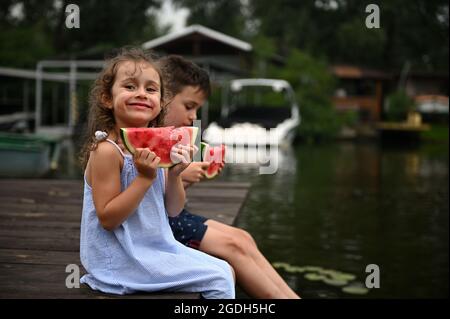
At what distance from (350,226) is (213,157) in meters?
4.38

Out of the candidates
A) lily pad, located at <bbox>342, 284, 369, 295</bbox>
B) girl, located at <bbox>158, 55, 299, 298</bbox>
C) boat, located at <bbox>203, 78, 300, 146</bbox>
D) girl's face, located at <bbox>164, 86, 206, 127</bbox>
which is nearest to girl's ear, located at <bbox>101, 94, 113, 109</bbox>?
girl, located at <bbox>158, 55, 299, 298</bbox>

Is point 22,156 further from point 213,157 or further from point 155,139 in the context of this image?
point 155,139

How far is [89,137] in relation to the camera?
95.9 inches

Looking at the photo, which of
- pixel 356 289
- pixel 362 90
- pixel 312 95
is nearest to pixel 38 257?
pixel 356 289

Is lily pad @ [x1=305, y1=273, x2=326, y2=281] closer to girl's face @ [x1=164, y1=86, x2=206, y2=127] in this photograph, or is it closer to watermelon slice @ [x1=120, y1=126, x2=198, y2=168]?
girl's face @ [x1=164, y1=86, x2=206, y2=127]

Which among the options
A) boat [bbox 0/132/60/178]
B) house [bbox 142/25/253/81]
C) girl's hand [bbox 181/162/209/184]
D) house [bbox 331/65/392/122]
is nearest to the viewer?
girl's hand [bbox 181/162/209/184]

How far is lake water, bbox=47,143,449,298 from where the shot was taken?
15.5 ft

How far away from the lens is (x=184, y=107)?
3346 mm

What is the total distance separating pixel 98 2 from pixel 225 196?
25963 millimetres

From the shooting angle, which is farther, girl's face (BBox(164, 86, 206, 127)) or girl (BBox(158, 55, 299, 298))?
girl's face (BBox(164, 86, 206, 127))

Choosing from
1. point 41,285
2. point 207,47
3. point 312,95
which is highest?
point 207,47

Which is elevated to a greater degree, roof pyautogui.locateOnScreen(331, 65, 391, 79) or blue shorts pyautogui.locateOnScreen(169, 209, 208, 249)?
roof pyautogui.locateOnScreen(331, 65, 391, 79)

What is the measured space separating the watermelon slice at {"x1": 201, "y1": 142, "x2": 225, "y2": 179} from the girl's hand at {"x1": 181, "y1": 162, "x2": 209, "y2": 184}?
0.13ft

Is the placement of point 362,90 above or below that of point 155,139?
above
